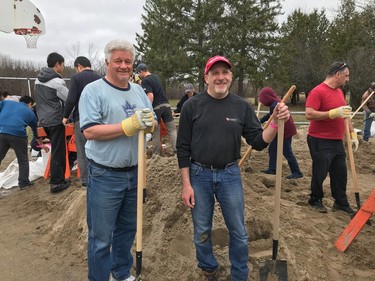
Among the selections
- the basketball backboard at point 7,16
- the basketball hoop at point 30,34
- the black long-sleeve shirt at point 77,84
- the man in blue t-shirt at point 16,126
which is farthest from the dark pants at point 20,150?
the basketball hoop at point 30,34

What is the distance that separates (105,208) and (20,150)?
4.19 m

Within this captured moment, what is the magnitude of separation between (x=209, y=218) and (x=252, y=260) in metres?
0.81

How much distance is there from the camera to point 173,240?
3.62m

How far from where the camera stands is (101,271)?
2.76 m

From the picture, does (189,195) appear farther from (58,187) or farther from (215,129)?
(58,187)

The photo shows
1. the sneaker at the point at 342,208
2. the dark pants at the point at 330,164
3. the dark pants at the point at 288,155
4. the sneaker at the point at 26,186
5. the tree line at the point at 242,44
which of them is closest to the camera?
the dark pants at the point at 330,164

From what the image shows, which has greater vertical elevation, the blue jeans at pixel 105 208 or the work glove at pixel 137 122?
the work glove at pixel 137 122

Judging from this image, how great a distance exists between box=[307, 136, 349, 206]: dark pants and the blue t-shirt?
2.85m

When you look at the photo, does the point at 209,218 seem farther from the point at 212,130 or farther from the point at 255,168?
the point at 255,168

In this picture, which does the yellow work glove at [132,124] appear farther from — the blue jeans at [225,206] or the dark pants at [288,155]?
the dark pants at [288,155]

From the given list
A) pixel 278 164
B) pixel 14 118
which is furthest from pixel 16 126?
→ pixel 278 164

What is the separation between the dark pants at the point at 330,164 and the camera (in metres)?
4.60

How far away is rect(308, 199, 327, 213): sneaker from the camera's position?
486 cm

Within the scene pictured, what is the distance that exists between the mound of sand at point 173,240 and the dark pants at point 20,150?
121cm
